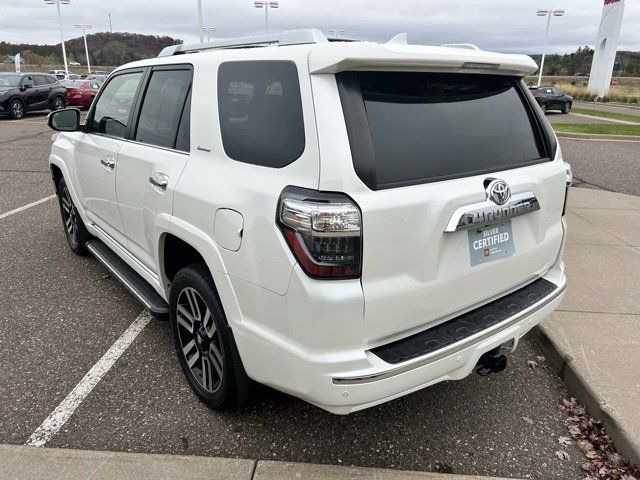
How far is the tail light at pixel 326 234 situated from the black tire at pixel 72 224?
3414mm

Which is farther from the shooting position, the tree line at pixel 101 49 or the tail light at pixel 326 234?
the tree line at pixel 101 49

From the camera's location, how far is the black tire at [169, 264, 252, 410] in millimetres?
2439

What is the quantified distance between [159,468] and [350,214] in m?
1.54

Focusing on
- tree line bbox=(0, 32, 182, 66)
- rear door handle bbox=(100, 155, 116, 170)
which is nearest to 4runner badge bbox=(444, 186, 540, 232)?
rear door handle bbox=(100, 155, 116, 170)

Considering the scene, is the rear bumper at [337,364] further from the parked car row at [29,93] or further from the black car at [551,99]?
the black car at [551,99]

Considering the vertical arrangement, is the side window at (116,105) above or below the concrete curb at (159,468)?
above

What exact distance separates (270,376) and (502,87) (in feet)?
6.11

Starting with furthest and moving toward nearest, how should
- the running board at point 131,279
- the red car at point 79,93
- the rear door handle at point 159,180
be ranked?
the red car at point 79,93 → the running board at point 131,279 → the rear door handle at point 159,180

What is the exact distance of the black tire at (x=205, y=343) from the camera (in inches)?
96.0

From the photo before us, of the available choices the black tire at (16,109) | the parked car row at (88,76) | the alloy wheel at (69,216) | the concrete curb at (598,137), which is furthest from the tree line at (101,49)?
the alloy wheel at (69,216)

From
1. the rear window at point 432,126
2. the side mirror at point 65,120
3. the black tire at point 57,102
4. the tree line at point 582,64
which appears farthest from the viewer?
the tree line at point 582,64

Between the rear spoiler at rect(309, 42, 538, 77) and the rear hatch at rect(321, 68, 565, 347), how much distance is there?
0.19ft

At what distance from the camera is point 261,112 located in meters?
2.26

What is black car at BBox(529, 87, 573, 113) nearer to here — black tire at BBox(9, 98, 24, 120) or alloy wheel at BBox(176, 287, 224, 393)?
black tire at BBox(9, 98, 24, 120)
